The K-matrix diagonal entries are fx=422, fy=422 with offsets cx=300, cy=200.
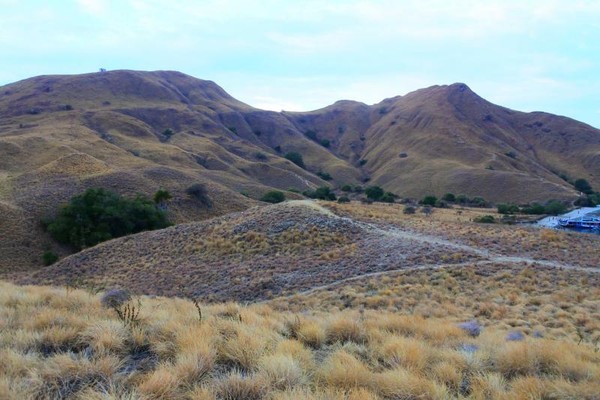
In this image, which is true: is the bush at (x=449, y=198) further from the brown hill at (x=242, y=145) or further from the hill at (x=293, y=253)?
the hill at (x=293, y=253)

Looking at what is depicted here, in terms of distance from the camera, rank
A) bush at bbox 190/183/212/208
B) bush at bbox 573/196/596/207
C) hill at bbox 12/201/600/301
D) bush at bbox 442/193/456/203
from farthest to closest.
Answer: bush at bbox 442/193/456/203 < bush at bbox 573/196/596/207 < bush at bbox 190/183/212/208 < hill at bbox 12/201/600/301

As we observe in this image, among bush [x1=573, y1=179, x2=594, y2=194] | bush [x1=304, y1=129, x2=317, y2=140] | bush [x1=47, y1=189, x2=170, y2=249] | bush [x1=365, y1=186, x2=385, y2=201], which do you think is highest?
bush [x1=304, y1=129, x2=317, y2=140]

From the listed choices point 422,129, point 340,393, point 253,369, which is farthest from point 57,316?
point 422,129

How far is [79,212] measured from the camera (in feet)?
130

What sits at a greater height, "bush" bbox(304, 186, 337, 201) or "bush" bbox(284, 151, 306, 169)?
"bush" bbox(284, 151, 306, 169)

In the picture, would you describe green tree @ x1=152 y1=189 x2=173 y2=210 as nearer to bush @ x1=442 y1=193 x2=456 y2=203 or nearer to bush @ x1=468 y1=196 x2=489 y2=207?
bush @ x1=442 y1=193 x2=456 y2=203

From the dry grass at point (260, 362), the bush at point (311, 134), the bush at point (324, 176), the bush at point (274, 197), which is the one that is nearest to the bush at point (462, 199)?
the bush at point (274, 197)

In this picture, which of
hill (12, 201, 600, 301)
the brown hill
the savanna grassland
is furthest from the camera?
the brown hill

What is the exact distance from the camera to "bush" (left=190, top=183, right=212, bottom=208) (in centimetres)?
5141

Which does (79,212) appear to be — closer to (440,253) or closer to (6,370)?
(440,253)

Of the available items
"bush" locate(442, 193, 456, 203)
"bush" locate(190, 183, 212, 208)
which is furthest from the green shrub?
"bush" locate(190, 183, 212, 208)

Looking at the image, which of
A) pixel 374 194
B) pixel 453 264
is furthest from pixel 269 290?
pixel 374 194

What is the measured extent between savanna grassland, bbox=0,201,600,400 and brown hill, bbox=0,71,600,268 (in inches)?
931

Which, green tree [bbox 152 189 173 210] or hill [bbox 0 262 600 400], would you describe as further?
green tree [bbox 152 189 173 210]
